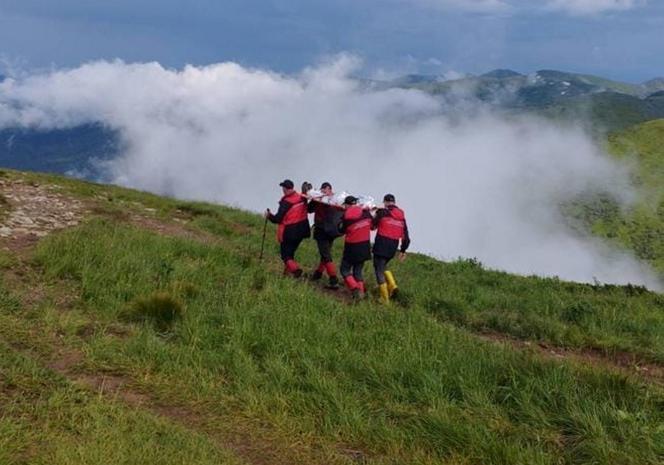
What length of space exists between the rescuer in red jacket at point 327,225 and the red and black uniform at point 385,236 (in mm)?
915

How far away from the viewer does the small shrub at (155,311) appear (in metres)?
8.82

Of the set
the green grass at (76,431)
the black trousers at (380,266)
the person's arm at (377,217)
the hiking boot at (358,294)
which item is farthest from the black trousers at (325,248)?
the green grass at (76,431)

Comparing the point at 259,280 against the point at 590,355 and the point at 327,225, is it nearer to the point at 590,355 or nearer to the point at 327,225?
the point at 327,225

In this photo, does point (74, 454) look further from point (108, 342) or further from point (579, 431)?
point (579, 431)

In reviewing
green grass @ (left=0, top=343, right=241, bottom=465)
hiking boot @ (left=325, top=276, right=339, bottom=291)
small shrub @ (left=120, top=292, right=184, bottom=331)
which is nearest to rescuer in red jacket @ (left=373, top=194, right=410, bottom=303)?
hiking boot @ (left=325, top=276, right=339, bottom=291)

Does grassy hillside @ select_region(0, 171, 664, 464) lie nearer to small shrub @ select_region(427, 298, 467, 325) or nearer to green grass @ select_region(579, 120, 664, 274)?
small shrub @ select_region(427, 298, 467, 325)

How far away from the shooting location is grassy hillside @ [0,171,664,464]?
5.69 meters

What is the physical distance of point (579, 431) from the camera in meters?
6.02

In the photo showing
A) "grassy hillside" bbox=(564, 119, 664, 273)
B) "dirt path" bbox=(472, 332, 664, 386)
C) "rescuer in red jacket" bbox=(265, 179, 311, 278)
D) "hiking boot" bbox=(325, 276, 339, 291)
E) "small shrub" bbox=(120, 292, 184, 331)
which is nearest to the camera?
"small shrub" bbox=(120, 292, 184, 331)

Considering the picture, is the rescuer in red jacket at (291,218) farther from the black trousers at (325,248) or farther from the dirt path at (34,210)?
the dirt path at (34,210)

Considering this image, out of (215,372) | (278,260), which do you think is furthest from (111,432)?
(278,260)

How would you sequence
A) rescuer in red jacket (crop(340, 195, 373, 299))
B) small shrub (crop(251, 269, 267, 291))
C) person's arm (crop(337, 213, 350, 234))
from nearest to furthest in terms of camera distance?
1. small shrub (crop(251, 269, 267, 291))
2. rescuer in red jacket (crop(340, 195, 373, 299))
3. person's arm (crop(337, 213, 350, 234))

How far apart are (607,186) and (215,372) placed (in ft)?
557

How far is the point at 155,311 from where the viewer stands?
29.3 feet
